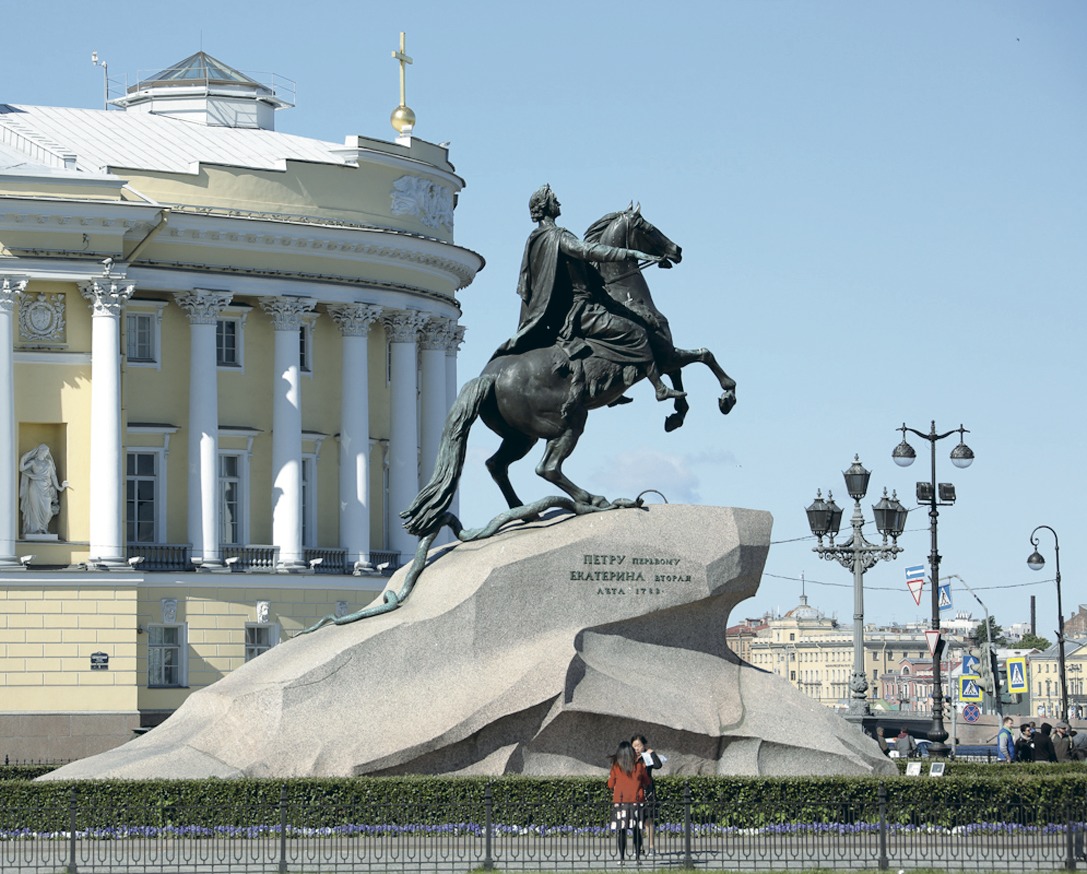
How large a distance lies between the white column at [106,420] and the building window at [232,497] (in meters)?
4.56

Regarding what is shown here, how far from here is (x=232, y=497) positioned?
197 ft

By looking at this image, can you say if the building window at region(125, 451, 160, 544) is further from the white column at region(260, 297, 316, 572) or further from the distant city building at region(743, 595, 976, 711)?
the distant city building at region(743, 595, 976, 711)

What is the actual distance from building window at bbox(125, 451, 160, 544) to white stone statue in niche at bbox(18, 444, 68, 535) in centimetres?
291

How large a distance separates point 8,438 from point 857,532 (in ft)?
77.9

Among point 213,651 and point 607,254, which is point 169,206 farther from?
point 607,254

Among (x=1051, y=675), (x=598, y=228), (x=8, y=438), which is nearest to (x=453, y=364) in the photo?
(x=8, y=438)

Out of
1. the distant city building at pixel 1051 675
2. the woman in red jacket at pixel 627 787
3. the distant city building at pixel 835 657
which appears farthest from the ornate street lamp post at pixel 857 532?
the distant city building at pixel 1051 675

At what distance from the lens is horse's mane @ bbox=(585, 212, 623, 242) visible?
2606cm

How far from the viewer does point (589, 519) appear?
25.0 metres

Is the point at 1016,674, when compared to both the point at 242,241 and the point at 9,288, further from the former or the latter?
Result: the point at 9,288

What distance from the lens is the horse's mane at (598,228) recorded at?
26.1 meters

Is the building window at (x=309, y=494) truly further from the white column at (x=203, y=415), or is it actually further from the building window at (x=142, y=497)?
the building window at (x=142, y=497)

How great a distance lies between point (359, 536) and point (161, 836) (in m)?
39.6

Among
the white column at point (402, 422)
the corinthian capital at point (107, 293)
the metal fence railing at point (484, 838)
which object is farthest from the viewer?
the white column at point (402, 422)
